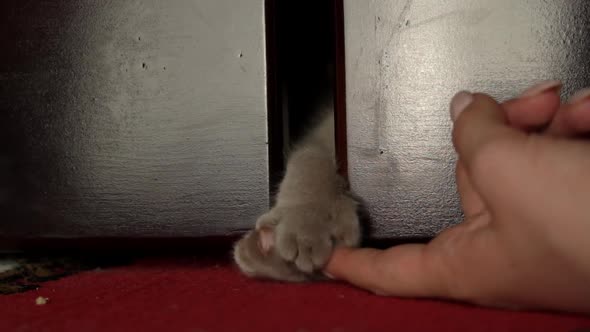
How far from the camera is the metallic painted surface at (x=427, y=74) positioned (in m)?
0.81

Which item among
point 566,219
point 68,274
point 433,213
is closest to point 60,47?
point 68,274

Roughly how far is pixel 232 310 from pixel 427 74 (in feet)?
1.47

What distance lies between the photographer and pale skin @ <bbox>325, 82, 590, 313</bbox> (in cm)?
42

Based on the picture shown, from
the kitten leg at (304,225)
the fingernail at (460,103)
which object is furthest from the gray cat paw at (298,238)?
the fingernail at (460,103)

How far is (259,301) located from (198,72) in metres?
0.41

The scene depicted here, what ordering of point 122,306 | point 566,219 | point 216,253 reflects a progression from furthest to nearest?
point 216,253 < point 122,306 < point 566,219

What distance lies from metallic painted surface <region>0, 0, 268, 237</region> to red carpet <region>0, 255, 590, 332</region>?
0.44 feet

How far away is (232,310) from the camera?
62 cm

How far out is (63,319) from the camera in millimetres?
632

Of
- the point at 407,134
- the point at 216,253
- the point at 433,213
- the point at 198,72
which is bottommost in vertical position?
the point at 216,253

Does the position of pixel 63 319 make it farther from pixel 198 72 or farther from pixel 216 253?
pixel 216 253

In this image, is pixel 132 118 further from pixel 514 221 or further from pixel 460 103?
pixel 514 221

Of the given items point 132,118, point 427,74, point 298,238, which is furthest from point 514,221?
point 132,118

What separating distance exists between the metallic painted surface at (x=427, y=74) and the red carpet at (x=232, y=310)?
224 millimetres
